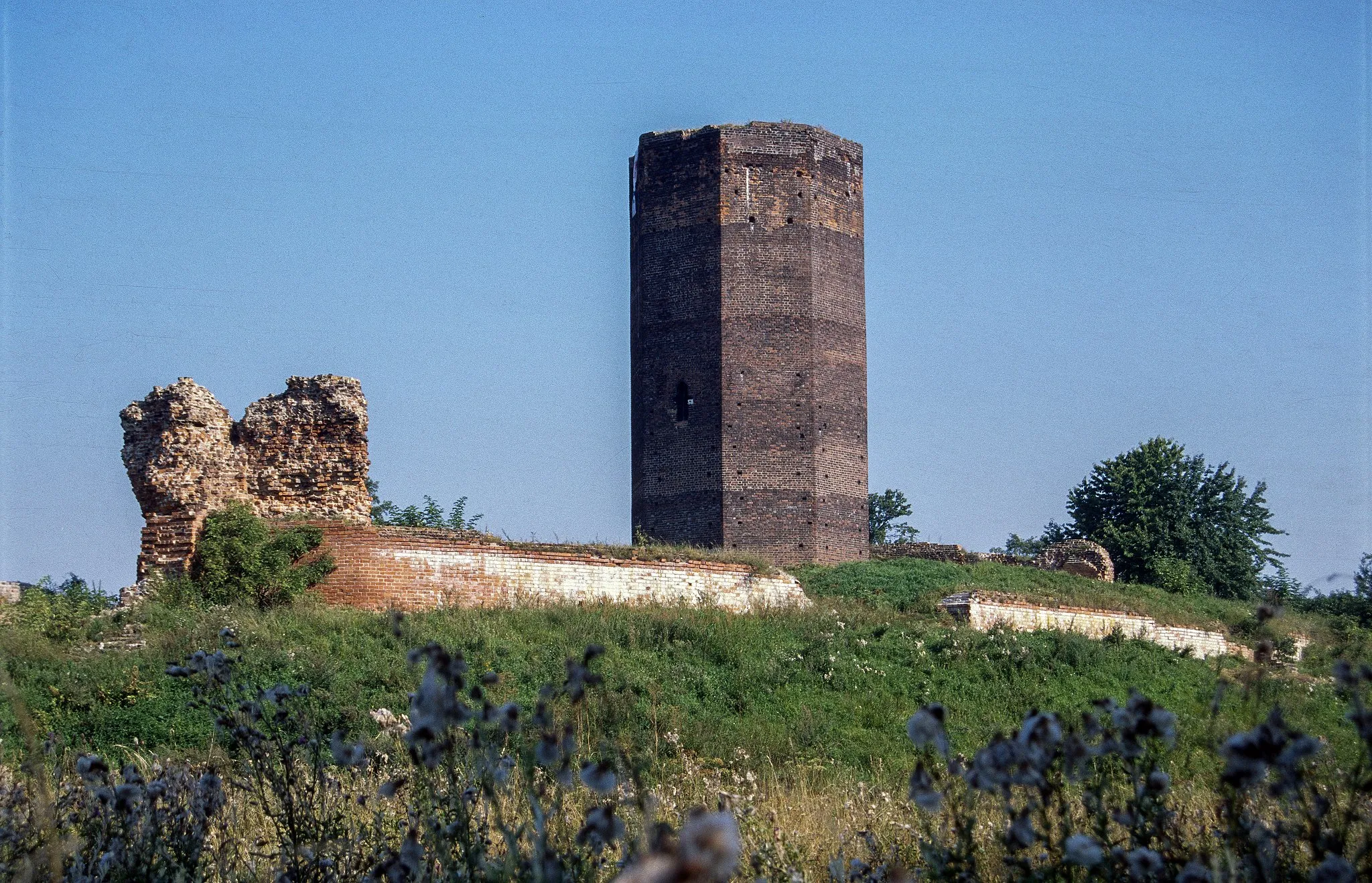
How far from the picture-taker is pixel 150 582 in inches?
731

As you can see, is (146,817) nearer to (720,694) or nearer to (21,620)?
(720,694)

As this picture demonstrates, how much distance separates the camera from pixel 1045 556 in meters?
33.9

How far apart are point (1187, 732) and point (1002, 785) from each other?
12.3 m

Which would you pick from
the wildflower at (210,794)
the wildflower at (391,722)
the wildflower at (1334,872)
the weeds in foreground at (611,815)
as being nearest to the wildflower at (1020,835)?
the weeds in foreground at (611,815)

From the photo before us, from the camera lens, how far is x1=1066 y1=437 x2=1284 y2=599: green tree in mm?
37562

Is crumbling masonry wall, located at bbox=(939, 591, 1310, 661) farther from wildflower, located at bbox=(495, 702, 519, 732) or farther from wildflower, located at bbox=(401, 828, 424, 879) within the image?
wildflower, located at bbox=(495, 702, 519, 732)

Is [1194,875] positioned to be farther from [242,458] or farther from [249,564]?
[242,458]

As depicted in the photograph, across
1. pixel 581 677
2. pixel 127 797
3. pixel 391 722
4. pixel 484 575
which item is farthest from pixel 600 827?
pixel 484 575

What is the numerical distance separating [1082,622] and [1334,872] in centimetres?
2125

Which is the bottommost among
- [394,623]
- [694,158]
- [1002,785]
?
[1002,785]

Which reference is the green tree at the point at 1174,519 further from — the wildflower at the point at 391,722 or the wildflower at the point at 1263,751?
the wildflower at the point at 1263,751

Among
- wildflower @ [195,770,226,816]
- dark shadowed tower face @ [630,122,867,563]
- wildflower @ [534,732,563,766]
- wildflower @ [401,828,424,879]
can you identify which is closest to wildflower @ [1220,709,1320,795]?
wildflower @ [534,732,563,766]

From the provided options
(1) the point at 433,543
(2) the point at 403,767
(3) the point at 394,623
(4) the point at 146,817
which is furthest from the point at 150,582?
(3) the point at 394,623

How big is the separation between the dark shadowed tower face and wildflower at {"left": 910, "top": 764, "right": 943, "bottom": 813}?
2543 cm
